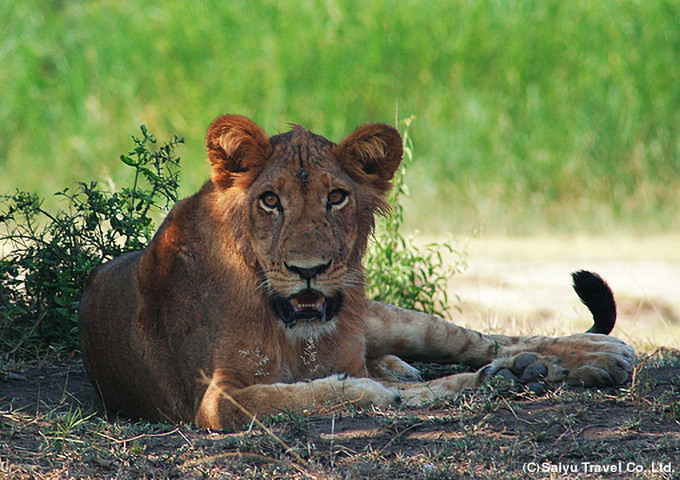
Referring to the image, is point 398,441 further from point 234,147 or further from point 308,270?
point 234,147

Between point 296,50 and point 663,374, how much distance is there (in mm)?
9117

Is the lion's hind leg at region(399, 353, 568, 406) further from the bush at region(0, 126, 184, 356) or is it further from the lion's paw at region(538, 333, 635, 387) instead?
the bush at region(0, 126, 184, 356)

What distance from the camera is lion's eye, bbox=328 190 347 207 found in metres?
3.75

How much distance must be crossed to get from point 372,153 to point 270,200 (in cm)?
50

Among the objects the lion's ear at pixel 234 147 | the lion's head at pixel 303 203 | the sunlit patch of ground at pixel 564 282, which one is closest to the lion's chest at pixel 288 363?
the lion's head at pixel 303 203

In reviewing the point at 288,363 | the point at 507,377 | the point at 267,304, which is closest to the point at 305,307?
the point at 267,304

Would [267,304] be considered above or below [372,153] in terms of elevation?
below

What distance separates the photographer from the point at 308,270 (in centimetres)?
354

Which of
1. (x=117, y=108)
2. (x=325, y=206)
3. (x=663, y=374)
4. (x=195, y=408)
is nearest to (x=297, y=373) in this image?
(x=195, y=408)

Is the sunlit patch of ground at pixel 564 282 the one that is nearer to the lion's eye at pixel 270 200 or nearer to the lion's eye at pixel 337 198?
the lion's eye at pixel 337 198

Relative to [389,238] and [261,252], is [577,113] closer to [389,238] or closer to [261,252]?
[389,238]

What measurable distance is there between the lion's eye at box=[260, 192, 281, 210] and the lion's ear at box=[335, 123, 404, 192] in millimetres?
352

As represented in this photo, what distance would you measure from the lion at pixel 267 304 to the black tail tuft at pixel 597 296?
1.22ft

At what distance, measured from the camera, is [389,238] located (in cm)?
625
